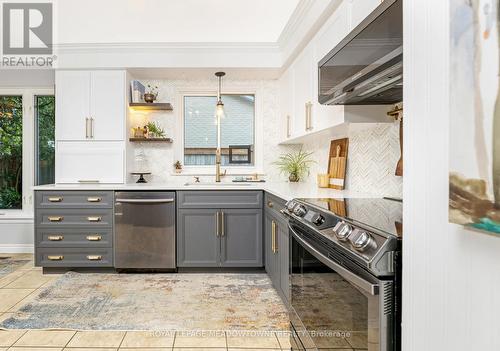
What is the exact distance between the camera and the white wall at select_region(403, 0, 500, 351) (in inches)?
23.5

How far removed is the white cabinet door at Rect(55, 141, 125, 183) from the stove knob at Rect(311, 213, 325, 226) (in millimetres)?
3037

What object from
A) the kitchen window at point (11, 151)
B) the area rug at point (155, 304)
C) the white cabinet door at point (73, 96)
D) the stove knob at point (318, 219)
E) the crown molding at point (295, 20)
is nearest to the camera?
the stove knob at point (318, 219)

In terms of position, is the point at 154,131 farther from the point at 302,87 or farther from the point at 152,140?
the point at 302,87

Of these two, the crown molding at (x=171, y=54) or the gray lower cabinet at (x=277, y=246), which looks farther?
the crown molding at (x=171, y=54)

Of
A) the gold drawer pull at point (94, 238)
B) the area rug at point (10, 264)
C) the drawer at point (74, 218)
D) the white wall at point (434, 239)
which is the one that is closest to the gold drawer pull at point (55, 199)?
the drawer at point (74, 218)

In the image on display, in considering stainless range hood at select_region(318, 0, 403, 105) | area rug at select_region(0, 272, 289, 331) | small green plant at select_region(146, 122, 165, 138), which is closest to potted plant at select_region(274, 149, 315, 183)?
area rug at select_region(0, 272, 289, 331)

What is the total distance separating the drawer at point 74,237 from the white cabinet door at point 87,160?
2.05ft

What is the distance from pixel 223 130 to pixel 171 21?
1.41 m

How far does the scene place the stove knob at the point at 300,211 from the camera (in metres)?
1.68

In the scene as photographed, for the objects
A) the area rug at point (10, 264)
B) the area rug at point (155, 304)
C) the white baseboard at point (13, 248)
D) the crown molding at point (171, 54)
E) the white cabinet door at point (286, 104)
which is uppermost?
the crown molding at point (171, 54)

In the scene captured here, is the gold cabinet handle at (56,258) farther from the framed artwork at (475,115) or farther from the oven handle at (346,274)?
the framed artwork at (475,115)

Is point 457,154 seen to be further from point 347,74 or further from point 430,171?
point 347,74

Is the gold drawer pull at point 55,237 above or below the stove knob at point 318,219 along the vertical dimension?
below

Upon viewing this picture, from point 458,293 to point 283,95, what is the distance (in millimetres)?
3599
